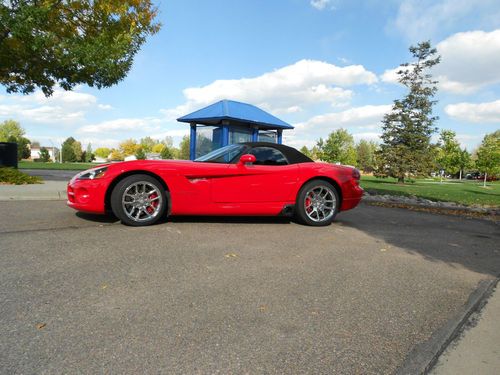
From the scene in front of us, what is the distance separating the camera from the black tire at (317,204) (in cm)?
538

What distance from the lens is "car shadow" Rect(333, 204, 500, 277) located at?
12.9 feet

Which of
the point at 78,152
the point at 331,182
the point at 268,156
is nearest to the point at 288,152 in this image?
the point at 268,156

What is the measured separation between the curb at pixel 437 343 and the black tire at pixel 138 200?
364cm

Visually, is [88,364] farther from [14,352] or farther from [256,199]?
[256,199]

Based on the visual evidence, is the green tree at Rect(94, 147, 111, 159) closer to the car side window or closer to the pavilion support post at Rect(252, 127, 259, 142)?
the pavilion support post at Rect(252, 127, 259, 142)

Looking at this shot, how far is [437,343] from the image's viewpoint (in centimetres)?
196

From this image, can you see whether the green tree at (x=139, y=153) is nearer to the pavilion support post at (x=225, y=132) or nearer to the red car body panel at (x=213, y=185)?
the pavilion support post at (x=225, y=132)

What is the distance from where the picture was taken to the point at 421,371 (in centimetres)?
168

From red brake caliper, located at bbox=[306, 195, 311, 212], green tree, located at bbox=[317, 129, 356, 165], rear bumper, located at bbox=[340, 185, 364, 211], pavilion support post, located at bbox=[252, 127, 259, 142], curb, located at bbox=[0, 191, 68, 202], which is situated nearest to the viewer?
red brake caliper, located at bbox=[306, 195, 311, 212]

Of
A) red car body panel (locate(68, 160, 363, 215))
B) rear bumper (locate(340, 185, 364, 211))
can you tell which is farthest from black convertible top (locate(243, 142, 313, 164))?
rear bumper (locate(340, 185, 364, 211))

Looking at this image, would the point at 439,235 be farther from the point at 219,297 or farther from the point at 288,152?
the point at 219,297

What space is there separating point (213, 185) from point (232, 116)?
9.14 m

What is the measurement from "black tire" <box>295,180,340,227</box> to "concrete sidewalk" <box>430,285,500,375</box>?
3.09 m

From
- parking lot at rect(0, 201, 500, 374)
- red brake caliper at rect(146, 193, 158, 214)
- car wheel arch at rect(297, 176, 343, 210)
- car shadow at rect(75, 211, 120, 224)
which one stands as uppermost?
car wheel arch at rect(297, 176, 343, 210)
